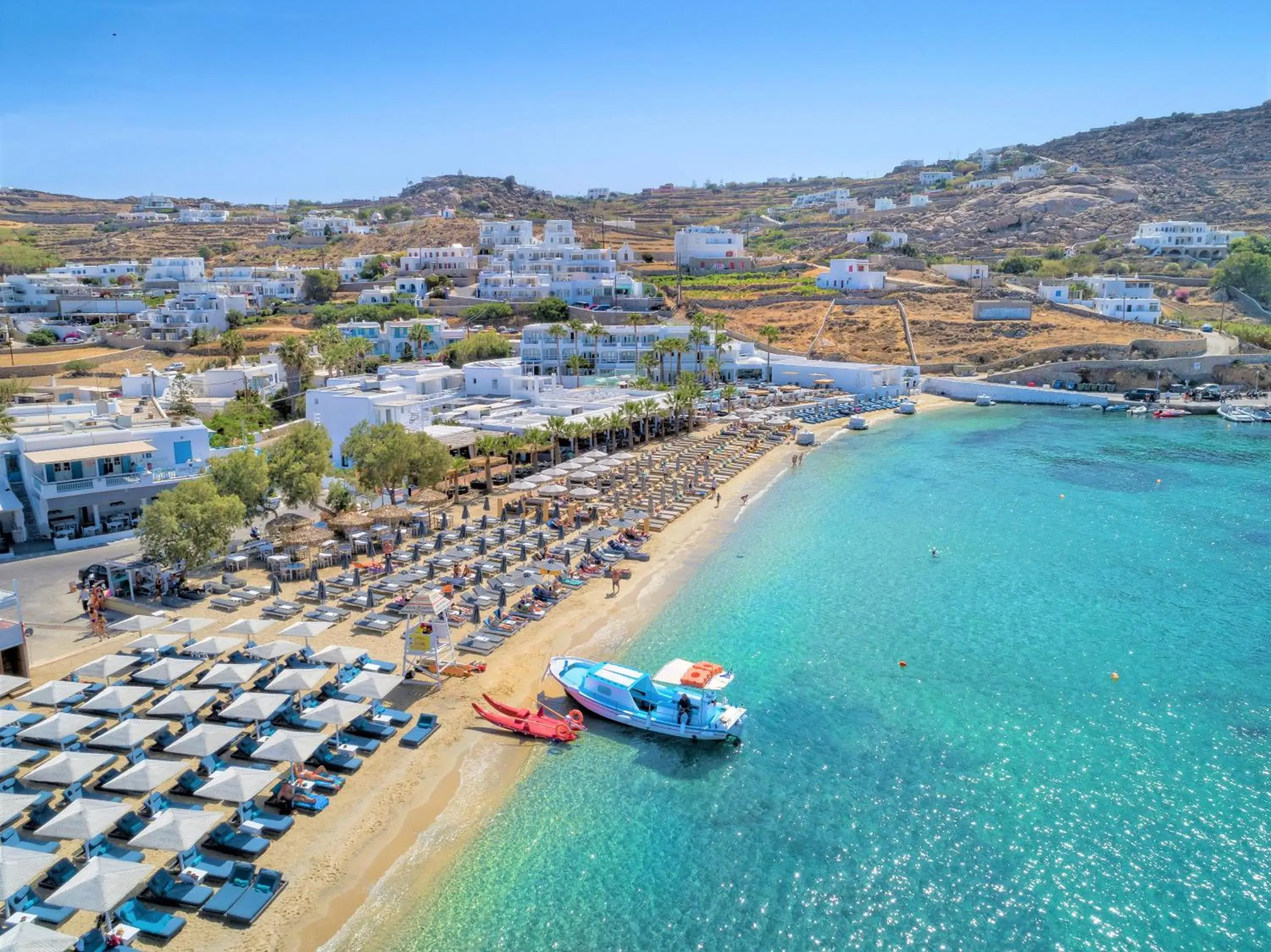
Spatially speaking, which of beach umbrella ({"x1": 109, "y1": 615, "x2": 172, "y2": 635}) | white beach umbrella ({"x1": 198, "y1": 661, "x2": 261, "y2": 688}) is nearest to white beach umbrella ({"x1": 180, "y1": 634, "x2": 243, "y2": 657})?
white beach umbrella ({"x1": 198, "y1": 661, "x2": 261, "y2": 688})

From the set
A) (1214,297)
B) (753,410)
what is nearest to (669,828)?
(753,410)

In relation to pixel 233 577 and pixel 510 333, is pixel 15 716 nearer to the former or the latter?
pixel 233 577

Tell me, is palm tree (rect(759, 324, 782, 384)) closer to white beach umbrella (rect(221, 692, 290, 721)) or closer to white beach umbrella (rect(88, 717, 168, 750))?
white beach umbrella (rect(221, 692, 290, 721))

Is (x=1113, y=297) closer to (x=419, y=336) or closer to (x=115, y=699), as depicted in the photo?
(x=419, y=336)

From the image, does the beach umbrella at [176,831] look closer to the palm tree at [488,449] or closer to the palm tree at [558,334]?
the palm tree at [488,449]

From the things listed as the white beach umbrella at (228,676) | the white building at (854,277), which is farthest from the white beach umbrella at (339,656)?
Result: the white building at (854,277)

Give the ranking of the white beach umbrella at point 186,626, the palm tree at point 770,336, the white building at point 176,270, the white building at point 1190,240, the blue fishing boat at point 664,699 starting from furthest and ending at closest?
the white building at point 1190,240 < the white building at point 176,270 < the palm tree at point 770,336 < the white beach umbrella at point 186,626 < the blue fishing boat at point 664,699

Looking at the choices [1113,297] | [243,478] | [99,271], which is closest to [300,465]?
[243,478]
